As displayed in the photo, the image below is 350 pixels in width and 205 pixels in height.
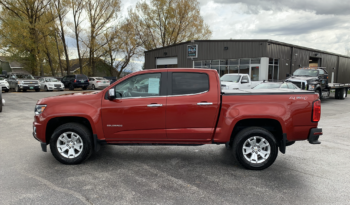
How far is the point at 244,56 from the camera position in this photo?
2716 cm

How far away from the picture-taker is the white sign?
184 inches

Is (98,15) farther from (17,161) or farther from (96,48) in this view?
(17,161)

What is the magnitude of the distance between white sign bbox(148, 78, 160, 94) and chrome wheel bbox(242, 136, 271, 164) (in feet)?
6.00

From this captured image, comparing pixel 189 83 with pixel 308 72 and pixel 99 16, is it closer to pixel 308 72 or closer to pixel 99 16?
pixel 308 72

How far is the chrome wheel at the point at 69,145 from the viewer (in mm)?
4734

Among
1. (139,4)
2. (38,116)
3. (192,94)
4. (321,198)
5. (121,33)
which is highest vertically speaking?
(139,4)

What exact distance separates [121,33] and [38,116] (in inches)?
1451

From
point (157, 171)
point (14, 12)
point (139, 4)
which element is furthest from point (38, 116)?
point (139, 4)

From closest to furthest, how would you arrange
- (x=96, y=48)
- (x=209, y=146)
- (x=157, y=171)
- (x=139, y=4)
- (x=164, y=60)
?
(x=157, y=171), (x=209, y=146), (x=164, y=60), (x=96, y=48), (x=139, y=4)

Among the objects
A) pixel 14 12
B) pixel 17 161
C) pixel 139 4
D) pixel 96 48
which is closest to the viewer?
pixel 17 161

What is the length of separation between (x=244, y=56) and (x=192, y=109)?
24.2 m

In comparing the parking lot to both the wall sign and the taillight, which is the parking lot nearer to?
the taillight

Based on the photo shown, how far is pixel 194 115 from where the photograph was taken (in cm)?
454

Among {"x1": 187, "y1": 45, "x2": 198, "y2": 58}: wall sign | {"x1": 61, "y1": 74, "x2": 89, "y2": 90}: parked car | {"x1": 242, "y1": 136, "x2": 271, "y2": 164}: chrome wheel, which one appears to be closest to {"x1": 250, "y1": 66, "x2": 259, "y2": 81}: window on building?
{"x1": 187, "y1": 45, "x2": 198, "y2": 58}: wall sign
